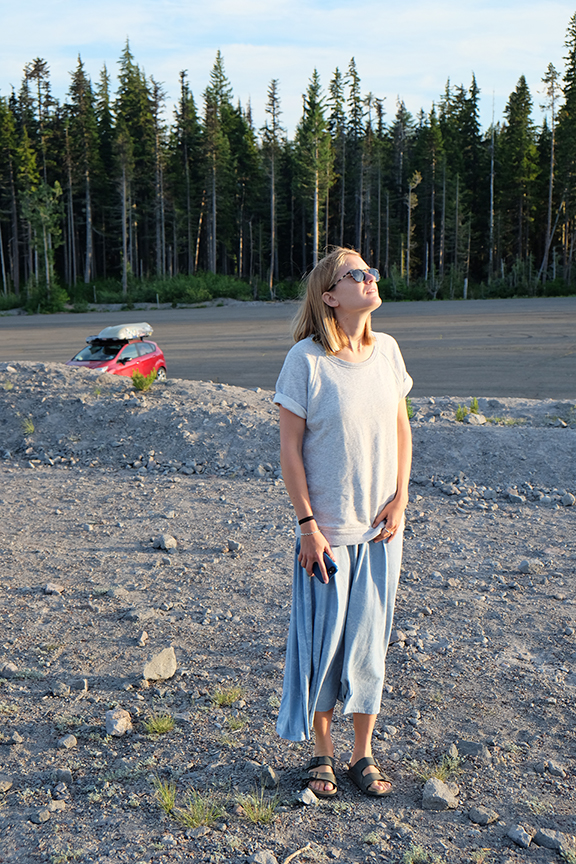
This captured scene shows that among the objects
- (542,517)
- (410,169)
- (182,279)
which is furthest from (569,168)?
(542,517)

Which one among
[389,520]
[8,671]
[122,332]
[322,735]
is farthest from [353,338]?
[122,332]

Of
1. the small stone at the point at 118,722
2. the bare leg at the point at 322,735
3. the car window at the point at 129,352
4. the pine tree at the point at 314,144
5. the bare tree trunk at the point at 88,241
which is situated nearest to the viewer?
the bare leg at the point at 322,735

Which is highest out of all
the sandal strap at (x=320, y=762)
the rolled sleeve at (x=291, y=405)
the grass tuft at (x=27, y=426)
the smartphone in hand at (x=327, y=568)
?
the rolled sleeve at (x=291, y=405)

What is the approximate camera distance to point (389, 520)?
2.89 meters

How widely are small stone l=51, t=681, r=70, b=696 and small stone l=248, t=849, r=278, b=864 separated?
5.35 feet

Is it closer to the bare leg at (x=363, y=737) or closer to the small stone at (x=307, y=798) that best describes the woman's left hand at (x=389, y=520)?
the bare leg at (x=363, y=737)

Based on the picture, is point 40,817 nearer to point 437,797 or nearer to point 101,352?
point 437,797

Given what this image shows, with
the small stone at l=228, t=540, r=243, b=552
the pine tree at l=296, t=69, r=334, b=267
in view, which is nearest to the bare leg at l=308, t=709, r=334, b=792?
the small stone at l=228, t=540, r=243, b=552

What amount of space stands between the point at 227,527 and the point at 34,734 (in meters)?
3.33

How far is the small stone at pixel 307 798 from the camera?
2877mm

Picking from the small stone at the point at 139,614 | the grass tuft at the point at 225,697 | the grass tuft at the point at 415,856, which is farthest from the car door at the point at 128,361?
the grass tuft at the point at 415,856

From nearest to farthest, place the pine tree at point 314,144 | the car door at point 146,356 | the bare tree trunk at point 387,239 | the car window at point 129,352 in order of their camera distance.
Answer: the car window at point 129,352 → the car door at point 146,356 → the pine tree at point 314,144 → the bare tree trunk at point 387,239

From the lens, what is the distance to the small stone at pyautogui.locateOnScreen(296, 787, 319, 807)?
9.44 ft

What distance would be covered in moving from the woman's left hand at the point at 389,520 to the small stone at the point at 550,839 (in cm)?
119
